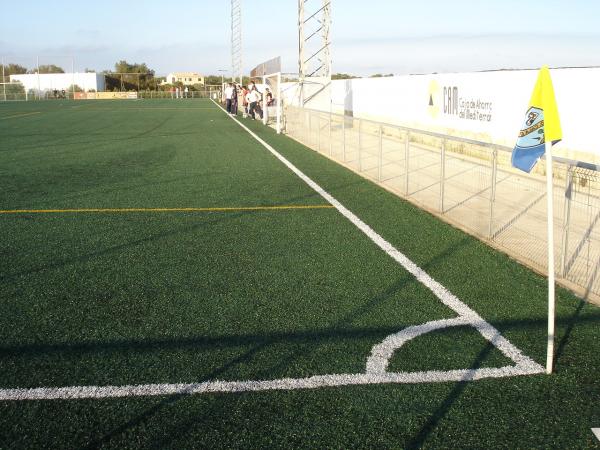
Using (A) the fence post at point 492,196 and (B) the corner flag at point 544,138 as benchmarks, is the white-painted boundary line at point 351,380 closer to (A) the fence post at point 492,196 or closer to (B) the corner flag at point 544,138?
(B) the corner flag at point 544,138

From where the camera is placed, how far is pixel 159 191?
37.3 feet

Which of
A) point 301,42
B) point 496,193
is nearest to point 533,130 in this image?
point 496,193

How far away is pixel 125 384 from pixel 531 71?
38.4 feet

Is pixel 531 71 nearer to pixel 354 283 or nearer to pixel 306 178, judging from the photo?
pixel 306 178

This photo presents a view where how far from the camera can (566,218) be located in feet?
20.1

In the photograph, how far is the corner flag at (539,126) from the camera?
4098 mm

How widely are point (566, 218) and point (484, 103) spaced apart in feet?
31.8

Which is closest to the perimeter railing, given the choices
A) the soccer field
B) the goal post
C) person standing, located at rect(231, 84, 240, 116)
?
the soccer field

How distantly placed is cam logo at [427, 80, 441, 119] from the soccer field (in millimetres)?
9880

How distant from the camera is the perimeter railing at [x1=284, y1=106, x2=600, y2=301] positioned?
5.95 meters

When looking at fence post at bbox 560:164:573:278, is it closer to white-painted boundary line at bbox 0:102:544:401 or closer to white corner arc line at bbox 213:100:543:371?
white corner arc line at bbox 213:100:543:371

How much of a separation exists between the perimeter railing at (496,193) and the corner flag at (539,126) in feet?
5.16

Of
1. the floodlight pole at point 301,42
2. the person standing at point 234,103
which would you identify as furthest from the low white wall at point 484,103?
the person standing at point 234,103

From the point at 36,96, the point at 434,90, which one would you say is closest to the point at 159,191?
the point at 434,90
